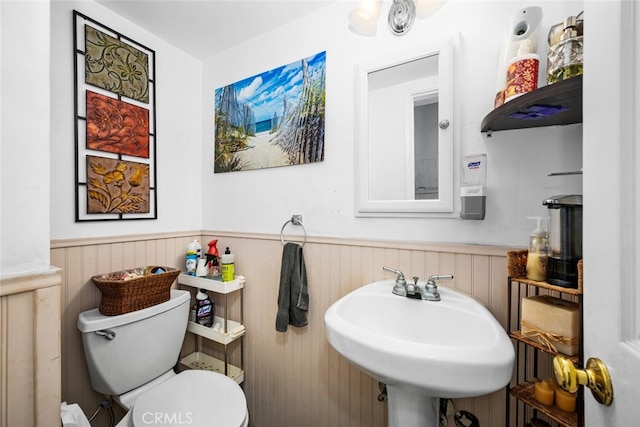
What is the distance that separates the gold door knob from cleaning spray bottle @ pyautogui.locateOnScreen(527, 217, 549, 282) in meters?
0.38

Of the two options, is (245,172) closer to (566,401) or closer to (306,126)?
(306,126)

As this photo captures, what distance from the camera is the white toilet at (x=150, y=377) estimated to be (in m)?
1.00

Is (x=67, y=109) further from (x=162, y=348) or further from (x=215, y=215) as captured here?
(x=162, y=348)

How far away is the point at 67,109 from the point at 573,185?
2.02 metres

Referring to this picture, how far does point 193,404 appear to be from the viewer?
105cm

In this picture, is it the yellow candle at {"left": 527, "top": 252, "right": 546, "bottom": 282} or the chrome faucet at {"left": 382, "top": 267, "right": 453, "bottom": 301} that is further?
the chrome faucet at {"left": 382, "top": 267, "right": 453, "bottom": 301}

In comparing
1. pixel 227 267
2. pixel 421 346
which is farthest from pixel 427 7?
pixel 227 267

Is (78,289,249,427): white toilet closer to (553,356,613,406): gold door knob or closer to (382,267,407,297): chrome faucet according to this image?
(382,267,407,297): chrome faucet

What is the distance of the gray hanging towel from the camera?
1.28 meters

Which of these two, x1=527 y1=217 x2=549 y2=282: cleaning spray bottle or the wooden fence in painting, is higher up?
the wooden fence in painting

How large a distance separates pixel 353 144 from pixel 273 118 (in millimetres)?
511

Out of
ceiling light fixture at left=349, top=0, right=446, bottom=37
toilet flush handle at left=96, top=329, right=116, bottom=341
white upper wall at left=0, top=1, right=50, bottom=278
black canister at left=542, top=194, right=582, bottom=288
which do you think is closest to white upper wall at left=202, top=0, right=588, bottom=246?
ceiling light fixture at left=349, top=0, right=446, bottom=37

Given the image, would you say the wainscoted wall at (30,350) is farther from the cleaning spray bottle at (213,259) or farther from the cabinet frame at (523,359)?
the cabinet frame at (523,359)

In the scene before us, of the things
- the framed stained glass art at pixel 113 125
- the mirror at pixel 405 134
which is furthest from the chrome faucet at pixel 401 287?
the framed stained glass art at pixel 113 125
